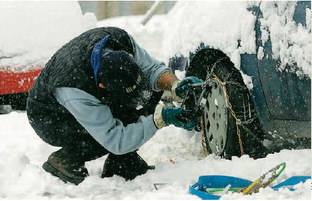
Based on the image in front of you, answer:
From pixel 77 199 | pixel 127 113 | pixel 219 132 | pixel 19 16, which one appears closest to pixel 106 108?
pixel 127 113

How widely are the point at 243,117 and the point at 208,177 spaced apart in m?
0.53

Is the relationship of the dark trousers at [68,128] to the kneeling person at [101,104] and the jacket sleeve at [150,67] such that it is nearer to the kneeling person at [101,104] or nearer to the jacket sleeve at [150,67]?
the kneeling person at [101,104]

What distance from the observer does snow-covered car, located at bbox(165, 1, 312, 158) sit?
323 centimetres

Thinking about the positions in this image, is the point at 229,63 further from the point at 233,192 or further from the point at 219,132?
the point at 233,192

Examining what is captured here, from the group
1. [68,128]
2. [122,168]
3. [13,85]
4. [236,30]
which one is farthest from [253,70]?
[13,85]

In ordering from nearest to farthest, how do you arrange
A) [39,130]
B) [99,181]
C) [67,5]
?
[99,181]
[39,130]
[67,5]

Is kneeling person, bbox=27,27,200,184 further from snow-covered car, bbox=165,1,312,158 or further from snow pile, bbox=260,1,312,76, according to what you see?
snow pile, bbox=260,1,312,76

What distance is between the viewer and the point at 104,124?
337 centimetres

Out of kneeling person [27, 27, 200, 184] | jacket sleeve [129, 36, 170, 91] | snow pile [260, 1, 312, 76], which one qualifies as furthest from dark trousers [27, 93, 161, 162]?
snow pile [260, 1, 312, 76]

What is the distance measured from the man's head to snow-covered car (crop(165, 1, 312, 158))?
73 cm

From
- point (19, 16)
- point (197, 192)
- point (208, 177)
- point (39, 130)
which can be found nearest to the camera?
point (197, 192)

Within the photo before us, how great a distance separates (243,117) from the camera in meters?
3.68

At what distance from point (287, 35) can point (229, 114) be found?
683 millimetres

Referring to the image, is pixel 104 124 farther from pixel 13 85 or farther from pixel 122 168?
pixel 13 85
